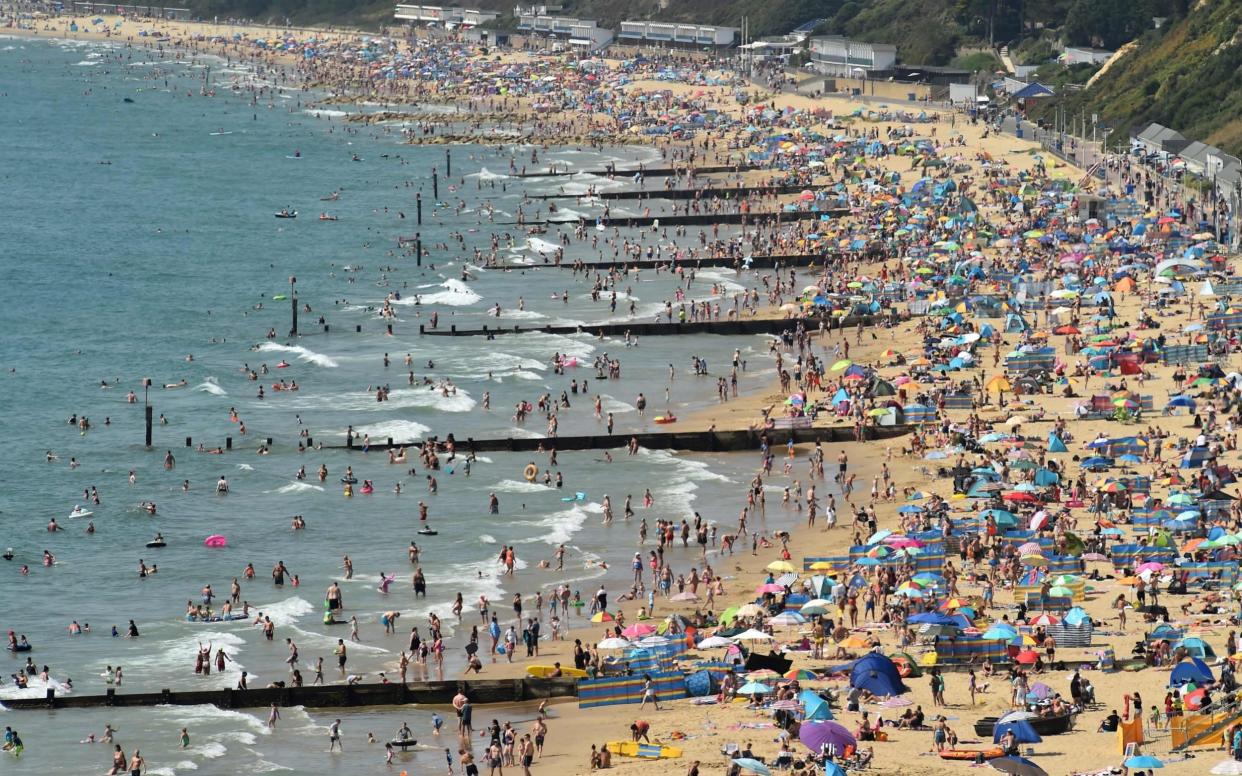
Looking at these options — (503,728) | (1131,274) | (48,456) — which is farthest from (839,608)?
(1131,274)

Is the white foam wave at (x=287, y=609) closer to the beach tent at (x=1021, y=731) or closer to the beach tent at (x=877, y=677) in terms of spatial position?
the beach tent at (x=877, y=677)

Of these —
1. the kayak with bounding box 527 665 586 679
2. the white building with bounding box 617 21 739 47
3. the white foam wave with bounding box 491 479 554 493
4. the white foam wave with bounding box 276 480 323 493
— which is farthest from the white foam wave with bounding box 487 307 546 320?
the white building with bounding box 617 21 739 47

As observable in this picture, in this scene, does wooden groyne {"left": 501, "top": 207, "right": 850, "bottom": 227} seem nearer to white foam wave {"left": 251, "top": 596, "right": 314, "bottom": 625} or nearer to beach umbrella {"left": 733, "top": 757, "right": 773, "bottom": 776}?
white foam wave {"left": 251, "top": 596, "right": 314, "bottom": 625}

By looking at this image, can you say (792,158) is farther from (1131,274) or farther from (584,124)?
(1131,274)

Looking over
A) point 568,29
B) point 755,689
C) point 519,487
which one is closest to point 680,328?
point 519,487

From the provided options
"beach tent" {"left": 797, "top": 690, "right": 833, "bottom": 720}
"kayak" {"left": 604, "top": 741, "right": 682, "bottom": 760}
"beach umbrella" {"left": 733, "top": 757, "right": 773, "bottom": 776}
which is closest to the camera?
"beach umbrella" {"left": 733, "top": 757, "right": 773, "bottom": 776}

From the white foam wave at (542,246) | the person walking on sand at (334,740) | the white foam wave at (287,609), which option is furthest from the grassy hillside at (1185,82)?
the person walking on sand at (334,740)

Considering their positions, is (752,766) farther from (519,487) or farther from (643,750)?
(519,487)
